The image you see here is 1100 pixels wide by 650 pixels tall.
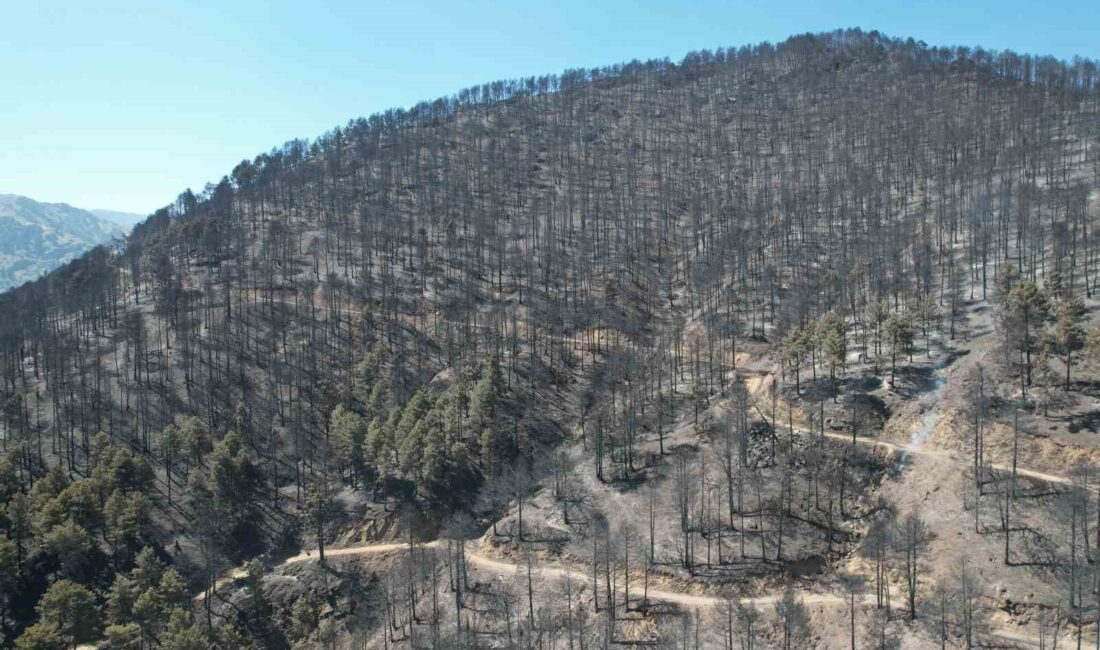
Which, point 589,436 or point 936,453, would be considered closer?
point 936,453

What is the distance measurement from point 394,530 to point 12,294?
142 m

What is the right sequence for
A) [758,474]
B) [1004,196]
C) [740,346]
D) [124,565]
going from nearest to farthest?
[758,474]
[124,565]
[740,346]
[1004,196]


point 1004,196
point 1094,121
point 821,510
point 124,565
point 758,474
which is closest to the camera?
point 821,510

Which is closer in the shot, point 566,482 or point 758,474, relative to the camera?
point 758,474

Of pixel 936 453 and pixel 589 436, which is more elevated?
pixel 936 453

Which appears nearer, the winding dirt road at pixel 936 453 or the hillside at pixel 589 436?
the winding dirt road at pixel 936 453

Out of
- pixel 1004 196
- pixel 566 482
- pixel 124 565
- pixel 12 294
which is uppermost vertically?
pixel 1004 196

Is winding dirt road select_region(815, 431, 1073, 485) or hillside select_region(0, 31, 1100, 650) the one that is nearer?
winding dirt road select_region(815, 431, 1073, 485)

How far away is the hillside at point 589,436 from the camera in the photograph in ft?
209

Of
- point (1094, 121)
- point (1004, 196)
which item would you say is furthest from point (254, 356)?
point (1094, 121)

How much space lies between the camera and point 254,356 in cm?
12200

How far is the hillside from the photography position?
209 ft

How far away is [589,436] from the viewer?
96.9m

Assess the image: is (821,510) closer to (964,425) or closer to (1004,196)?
(964,425)
